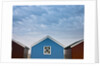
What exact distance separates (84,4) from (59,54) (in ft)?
3.12

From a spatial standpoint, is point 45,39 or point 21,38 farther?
point 21,38

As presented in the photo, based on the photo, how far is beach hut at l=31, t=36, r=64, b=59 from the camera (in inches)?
84.4

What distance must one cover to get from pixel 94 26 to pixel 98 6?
22 cm

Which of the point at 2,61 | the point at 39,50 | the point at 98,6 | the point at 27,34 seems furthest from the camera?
the point at 27,34

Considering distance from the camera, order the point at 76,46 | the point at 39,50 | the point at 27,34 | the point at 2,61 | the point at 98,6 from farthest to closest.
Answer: the point at 27,34, the point at 76,46, the point at 39,50, the point at 2,61, the point at 98,6

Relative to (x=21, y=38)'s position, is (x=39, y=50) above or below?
below

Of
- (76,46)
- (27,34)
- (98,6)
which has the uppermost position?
(98,6)

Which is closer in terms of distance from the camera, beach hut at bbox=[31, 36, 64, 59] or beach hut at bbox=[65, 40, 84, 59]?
beach hut at bbox=[31, 36, 64, 59]

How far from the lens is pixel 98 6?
1.55m

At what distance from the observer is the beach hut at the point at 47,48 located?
7.03ft

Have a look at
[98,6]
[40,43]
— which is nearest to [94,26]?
[98,6]

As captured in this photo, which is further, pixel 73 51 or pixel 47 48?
pixel 73 51

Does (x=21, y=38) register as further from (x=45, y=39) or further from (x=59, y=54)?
(x=59, y=54)

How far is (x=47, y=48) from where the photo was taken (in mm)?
2164
